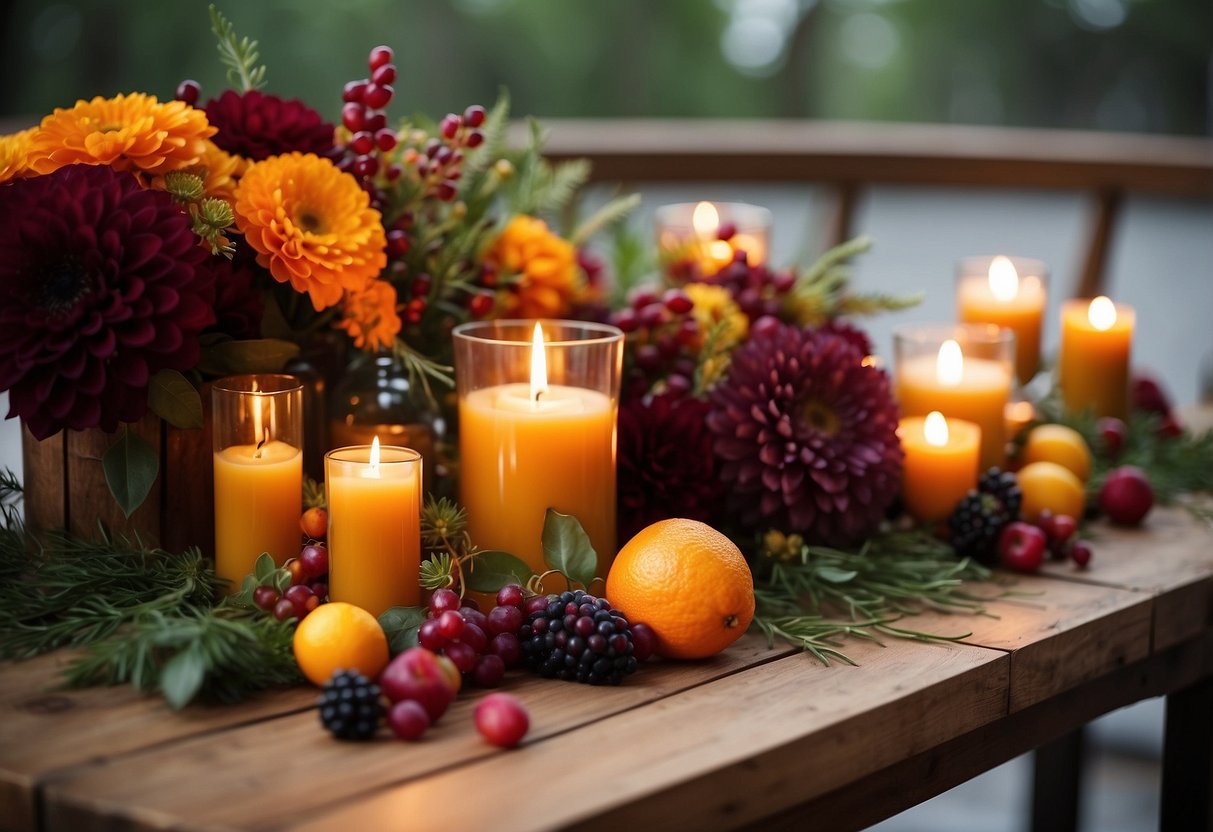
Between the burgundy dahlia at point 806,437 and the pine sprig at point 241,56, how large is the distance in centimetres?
50

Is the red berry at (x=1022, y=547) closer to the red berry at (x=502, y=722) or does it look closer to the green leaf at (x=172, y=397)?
the red berry at (x=502, y=722)

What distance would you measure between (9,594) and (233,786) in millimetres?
348

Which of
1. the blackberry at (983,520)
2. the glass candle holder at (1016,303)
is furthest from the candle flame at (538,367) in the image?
the glass candle holder at (1016,303)

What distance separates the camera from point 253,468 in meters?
0.94

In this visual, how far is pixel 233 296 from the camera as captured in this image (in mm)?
1000

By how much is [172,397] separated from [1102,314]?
1145mm

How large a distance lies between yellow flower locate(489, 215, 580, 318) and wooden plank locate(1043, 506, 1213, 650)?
1.85 ft

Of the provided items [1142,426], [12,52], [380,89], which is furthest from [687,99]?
[380,89]

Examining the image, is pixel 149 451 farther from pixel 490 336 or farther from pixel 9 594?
pixel 490 336

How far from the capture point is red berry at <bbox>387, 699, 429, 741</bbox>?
778mm

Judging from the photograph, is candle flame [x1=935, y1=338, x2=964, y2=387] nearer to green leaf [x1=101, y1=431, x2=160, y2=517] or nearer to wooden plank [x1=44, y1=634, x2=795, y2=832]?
wooden plank [x1=44, y1=634, x2=795, y2=832]

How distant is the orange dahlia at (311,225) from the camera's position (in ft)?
3.22

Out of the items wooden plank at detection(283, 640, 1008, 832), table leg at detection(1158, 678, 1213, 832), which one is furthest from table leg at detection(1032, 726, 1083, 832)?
wooden plank at detection(283, 640, 1008, 832)

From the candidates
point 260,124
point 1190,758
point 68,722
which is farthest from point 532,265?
point 1190,758
